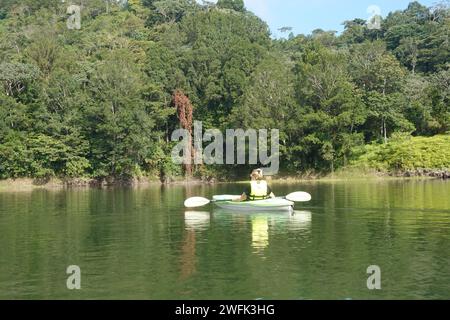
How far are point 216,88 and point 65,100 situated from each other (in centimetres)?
1437

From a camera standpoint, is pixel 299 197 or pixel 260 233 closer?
pixel 260 233

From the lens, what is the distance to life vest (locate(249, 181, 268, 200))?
27219 millimetres

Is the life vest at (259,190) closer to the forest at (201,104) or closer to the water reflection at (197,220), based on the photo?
the water reflection at (197,220)

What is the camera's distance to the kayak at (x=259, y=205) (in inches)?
1038

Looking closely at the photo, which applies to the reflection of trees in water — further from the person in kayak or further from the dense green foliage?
the dense green foliage

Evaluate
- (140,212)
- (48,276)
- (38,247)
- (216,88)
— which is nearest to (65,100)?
(216,88)

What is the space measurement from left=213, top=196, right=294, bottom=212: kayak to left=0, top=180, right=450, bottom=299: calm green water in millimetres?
498

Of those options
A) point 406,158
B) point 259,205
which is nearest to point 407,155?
point 406,158

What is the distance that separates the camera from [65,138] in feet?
184

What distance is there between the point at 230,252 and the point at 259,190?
32.6 ft

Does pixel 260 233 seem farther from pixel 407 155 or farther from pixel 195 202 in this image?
pixel 407 155

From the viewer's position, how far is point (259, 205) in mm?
26922

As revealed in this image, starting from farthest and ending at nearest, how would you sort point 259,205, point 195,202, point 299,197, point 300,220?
point 195,202, point 299,197, point 259,205, point 300,220
